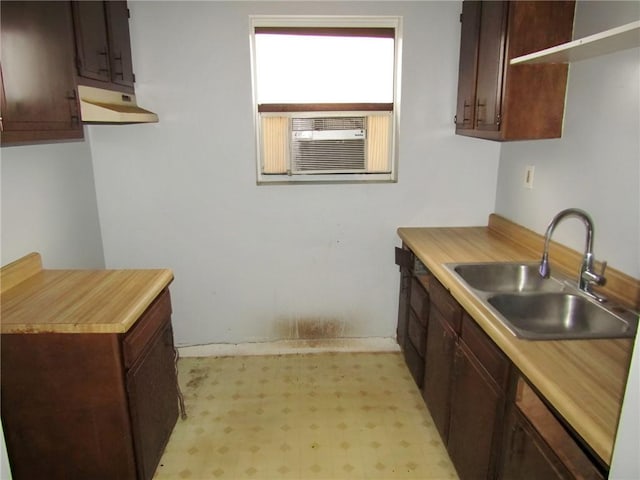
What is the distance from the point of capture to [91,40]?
6.63 ft

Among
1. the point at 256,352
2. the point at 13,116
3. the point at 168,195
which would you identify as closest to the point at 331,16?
the point at 168,195

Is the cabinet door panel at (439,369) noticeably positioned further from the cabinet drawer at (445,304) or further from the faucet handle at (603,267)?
the faucet handle at (603,267)

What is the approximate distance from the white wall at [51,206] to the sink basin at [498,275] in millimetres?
2026

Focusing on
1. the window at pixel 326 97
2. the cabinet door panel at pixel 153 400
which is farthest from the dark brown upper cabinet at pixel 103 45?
the cabinet door panel at pixel 153 400

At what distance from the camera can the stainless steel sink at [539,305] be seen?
156cm

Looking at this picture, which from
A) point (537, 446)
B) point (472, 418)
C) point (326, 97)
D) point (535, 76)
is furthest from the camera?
point (326, 97)

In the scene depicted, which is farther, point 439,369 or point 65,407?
point 439,369

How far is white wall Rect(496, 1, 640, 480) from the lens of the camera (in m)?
1.72

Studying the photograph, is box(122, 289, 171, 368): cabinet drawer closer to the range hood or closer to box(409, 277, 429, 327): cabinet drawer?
the range hood

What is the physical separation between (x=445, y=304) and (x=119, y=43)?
215 cm

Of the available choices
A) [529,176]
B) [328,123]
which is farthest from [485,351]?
[328,123]

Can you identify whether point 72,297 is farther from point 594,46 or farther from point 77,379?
point 594,46

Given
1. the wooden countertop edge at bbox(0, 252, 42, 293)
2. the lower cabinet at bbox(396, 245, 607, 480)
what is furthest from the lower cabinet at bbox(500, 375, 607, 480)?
the wooden countertop edge at bbox(0, 252, 42, 293)

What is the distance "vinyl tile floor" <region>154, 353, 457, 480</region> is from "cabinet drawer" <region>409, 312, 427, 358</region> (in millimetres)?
318
